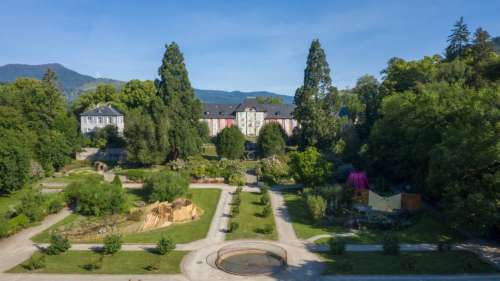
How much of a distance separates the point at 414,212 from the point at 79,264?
23.7 metres

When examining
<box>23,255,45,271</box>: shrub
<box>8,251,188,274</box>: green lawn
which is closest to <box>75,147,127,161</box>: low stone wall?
<box>8,251,188,274</box>: green lawn

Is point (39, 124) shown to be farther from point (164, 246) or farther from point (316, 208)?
point (316, 208)

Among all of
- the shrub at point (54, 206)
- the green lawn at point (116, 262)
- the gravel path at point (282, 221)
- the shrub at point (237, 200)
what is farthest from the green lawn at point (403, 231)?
the shrub at point (54, 206)

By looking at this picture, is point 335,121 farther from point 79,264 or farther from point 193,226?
point 79,264

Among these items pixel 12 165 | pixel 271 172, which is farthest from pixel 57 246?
pixel 271 172

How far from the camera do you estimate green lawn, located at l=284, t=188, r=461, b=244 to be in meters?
24.5

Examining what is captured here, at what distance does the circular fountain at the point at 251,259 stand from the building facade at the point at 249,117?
59616 millimetres

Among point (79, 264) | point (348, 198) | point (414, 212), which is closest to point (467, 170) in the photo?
point (414, 212)

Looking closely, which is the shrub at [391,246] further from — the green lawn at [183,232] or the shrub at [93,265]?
the shrub at [93,265]

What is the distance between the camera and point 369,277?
18844 millimetres

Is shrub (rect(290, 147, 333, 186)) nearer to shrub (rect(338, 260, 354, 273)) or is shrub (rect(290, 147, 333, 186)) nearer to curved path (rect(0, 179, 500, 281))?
curved path (rect(0, 179, 500, 281))

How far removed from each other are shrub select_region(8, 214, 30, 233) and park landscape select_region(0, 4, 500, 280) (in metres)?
0.13

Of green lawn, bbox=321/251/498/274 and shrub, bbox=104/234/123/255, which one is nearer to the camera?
green lawn, bbox=321/251/498/274

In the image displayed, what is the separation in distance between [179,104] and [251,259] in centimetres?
3247
